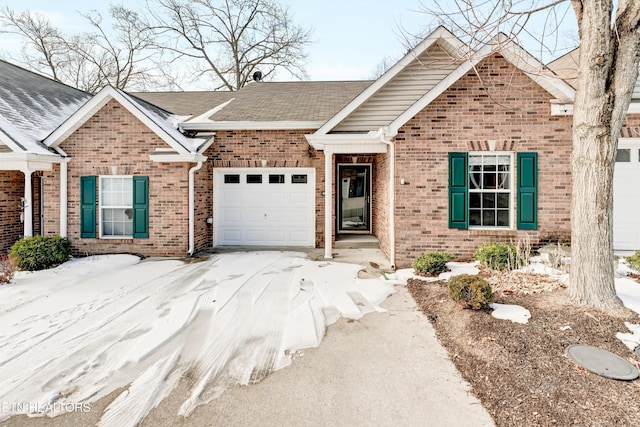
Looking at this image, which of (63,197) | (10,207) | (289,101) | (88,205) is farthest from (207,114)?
(10,207)

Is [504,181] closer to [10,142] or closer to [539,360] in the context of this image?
[539,360]

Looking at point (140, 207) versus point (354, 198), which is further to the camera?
point (354, 198)

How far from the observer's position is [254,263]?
7926mm

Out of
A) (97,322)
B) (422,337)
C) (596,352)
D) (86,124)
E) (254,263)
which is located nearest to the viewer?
(596,352)

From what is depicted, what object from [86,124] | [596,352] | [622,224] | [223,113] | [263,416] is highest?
[223,113]

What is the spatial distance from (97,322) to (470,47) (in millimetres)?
6984

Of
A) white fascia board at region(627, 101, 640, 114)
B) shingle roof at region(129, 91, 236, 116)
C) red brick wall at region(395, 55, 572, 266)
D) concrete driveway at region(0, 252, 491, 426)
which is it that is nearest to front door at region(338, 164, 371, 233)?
red brick wall at region(395, 55, 572, 266)

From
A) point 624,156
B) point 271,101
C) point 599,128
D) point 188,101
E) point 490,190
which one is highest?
point 188,101

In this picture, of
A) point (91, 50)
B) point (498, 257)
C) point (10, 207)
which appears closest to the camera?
point (498, 257)

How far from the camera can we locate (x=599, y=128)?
14.2 ft

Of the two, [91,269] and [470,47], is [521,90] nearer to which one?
[470,47]

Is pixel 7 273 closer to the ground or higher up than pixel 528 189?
closer to the ground

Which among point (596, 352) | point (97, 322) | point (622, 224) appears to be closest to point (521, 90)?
point (622, 224)

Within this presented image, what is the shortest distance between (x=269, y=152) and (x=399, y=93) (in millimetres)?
4019
